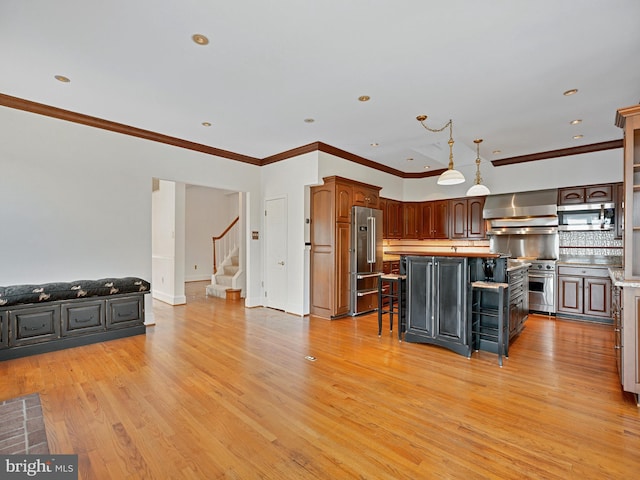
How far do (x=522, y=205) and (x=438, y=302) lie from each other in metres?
3.51

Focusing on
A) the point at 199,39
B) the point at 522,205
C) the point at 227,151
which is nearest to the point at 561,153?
the point at 522,205

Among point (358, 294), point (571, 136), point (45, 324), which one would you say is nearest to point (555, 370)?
point (358, 294)

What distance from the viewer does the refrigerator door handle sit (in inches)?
228

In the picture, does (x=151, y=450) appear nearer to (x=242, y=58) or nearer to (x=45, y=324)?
(x=45, y=324)

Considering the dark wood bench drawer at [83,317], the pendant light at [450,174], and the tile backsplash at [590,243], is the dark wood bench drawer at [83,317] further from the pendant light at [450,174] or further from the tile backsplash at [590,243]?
the tile backsplash at [590,243]

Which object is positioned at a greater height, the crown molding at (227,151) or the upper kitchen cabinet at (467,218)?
the crown molding at (227,151)

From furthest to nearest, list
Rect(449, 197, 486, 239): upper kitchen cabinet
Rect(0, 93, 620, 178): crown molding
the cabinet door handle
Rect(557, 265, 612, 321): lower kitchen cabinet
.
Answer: Rect(449, 197, 486, 239): upper kitchen cabinet, Rect(557, 265, 612, 321): lower kitchen cabinet, Rect(0, 93, 620, 178): crown molding, the cabinet door handle

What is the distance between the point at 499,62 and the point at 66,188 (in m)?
5.22

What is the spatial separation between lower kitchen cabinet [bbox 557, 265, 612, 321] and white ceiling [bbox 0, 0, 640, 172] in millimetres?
2247

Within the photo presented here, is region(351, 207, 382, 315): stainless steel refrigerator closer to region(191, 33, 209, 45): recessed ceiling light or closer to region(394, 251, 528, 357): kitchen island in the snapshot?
region(394, 251, 528, 357): kitchen island

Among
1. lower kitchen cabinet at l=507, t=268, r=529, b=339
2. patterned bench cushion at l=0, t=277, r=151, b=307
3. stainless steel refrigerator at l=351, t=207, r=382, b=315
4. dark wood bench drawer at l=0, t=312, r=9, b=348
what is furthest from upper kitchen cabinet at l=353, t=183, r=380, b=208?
dark wood bench drawer at l=0, t=312, r=9, b=348

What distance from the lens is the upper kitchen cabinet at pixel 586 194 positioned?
530 centimetres

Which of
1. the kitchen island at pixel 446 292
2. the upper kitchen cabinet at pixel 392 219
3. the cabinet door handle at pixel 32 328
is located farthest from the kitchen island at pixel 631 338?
the cabinet door handle at pixel 32 328

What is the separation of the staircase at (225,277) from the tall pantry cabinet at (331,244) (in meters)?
2.52
